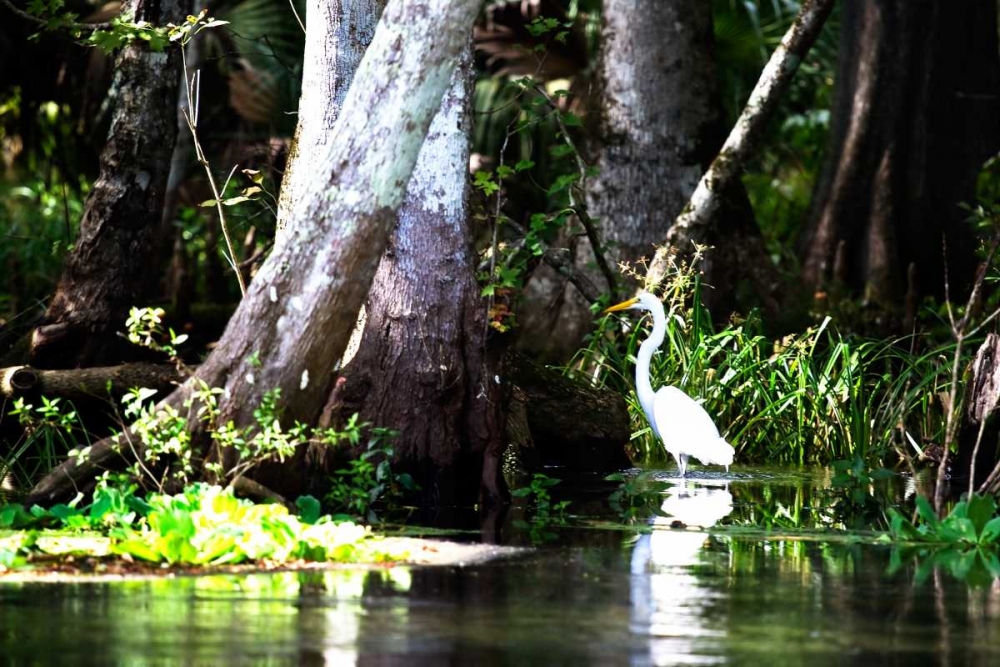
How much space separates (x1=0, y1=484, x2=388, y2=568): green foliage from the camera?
617cm

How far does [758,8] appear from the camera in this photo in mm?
20250

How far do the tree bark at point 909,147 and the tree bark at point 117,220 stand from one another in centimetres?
789

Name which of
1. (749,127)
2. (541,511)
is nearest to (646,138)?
(749,127)

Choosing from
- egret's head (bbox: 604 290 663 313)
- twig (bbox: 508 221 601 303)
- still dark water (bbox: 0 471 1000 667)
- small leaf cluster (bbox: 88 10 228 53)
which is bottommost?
still dark water (bbox: 0 471 1000 667)

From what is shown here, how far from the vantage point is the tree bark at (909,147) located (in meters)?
16.3

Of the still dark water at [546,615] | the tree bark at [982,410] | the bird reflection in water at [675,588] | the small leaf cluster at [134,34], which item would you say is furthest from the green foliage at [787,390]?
the still dark water at [546,615]

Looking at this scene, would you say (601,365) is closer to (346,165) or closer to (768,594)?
(346,165)

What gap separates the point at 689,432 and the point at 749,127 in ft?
13.6

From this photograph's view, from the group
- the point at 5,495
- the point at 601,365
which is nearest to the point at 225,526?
the point at 5,495

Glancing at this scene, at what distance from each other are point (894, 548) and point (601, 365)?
16.9 feet

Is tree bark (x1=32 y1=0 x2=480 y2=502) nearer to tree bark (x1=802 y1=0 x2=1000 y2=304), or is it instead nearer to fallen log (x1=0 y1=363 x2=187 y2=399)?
fallen log (x1=0 y1=363 x2=187 y2=399)

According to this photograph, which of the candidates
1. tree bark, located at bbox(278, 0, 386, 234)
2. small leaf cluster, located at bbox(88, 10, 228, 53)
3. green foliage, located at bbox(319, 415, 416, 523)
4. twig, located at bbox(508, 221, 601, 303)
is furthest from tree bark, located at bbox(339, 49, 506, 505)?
twig, located at bbox(508, 221, 601, 303)

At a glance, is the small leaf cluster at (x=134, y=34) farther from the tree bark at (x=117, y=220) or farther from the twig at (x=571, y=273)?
the twig at (x=571, y=273)

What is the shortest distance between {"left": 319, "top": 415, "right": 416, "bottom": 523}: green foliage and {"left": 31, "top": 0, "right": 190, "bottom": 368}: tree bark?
9.12 feet
